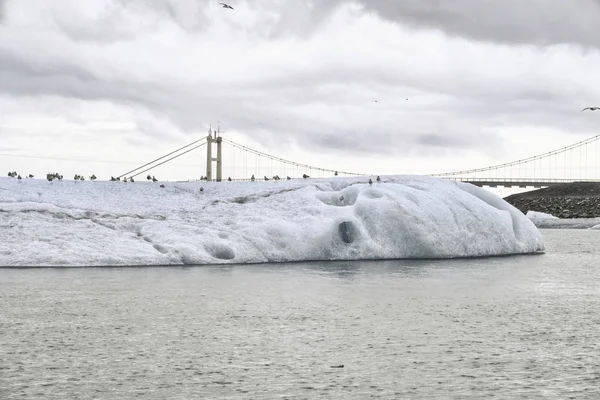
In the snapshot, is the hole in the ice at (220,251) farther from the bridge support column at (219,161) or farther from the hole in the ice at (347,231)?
the bridge support column at (219,161)

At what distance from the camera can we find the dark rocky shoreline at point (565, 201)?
531ft

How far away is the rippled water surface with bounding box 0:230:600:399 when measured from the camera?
31.8ft

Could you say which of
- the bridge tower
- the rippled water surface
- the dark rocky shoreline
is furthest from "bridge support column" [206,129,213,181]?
the dark rocky shoreline

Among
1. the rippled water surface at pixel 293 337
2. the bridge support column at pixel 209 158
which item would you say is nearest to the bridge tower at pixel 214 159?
the bridge support column at pixel 209 158

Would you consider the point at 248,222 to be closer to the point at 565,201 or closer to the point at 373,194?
the point at 373,194

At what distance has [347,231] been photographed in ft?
99.2

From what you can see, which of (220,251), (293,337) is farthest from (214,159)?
(293,337)

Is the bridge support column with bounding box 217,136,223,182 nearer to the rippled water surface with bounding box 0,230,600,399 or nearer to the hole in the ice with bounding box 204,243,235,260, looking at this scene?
the hole in the ice with bounding box 204,243,235,260

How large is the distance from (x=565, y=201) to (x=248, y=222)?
160 meters

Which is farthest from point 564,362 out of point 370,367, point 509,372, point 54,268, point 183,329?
point 54,268

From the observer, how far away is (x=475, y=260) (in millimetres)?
30969

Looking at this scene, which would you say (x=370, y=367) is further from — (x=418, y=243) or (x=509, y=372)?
(x=418, y=243)

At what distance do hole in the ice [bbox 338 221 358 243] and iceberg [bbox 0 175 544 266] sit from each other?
0.15ft

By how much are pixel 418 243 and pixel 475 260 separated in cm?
229
